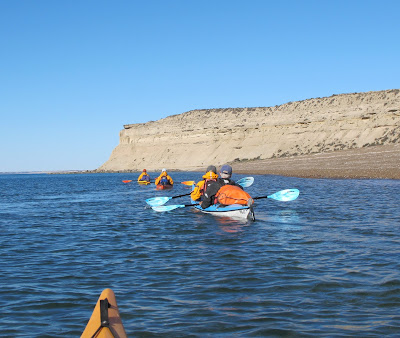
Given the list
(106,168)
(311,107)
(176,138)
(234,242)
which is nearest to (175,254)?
(234,242)

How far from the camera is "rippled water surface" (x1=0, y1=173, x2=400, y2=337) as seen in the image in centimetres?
589

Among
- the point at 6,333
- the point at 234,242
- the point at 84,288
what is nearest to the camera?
the point at 6,333

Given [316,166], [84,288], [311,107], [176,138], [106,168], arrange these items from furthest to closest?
[106,168] < [176,138] < [311,107] < [316,166] < [84,288]

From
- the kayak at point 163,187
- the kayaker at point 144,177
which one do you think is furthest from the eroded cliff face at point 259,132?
the kayak at point 163,187

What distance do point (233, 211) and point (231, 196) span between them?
552 millimetres

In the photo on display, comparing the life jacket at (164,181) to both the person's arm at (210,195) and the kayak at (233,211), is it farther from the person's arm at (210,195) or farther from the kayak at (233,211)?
the kayak at (233,211)

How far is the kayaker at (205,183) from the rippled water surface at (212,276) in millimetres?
1873

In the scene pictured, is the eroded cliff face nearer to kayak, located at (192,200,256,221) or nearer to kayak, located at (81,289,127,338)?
kayak, located at (192,200,256,221)

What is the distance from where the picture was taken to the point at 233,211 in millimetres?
14852

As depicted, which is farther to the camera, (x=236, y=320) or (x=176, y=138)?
(x=176, y=138)

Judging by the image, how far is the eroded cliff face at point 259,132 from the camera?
73.7 metres

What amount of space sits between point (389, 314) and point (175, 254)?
503cm

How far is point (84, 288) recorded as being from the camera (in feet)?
25.0

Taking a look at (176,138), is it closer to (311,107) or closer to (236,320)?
(311,107)
